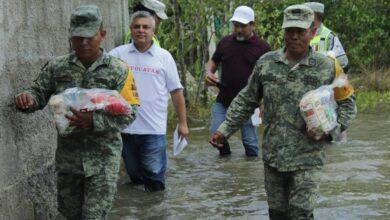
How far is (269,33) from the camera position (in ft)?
50.9

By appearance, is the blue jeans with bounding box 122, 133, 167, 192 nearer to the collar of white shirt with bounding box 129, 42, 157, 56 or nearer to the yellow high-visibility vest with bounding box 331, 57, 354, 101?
the collar of white shirt with bounding box 129, 42, 157, 56

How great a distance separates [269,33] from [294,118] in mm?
10567

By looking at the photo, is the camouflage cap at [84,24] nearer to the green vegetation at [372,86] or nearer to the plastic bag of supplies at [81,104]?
the plastic bag of supplies at [81,104]

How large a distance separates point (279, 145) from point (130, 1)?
766 cm

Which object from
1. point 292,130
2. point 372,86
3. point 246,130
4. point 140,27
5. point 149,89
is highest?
point 140,27

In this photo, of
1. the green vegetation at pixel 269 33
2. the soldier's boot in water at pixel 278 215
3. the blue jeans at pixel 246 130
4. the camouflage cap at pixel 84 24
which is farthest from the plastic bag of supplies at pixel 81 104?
the green vegetation at pixel 269 33

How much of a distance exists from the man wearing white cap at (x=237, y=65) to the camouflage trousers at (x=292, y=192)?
403 cm

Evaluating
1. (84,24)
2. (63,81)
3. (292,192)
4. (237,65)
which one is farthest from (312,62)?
(237,65)

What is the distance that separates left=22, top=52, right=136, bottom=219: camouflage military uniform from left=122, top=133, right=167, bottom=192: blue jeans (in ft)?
6.74

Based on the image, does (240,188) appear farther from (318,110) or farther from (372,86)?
(372,86)

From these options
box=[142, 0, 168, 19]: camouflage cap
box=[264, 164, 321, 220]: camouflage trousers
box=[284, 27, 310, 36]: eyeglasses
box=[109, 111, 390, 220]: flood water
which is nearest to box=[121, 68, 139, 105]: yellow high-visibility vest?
box=[264, 164, 321, 220]: camouflage trousers

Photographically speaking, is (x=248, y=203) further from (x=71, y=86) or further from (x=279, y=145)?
(x=71, y=86)

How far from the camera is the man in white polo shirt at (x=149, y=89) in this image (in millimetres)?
7137

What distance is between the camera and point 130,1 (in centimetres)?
1234
